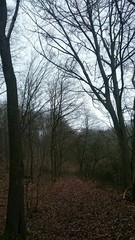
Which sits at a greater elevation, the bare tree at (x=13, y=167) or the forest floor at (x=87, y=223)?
the bare tree at (x=13, y=167)

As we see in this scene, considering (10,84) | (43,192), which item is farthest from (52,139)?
(10,84)

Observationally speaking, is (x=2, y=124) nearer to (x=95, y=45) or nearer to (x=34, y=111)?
(x=34, y=111)

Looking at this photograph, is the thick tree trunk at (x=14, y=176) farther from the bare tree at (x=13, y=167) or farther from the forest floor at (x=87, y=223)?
the forest floor at (x=87, y=223)

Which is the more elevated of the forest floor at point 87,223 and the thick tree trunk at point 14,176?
the thick tree trunk at point 14,176

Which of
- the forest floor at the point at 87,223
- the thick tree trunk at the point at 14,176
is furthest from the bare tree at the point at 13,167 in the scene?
the forest floor at the point at 87,223

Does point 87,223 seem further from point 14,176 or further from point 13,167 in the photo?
point 13,167

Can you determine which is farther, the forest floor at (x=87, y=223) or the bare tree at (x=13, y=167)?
the bare tree at (x=13, y=167)

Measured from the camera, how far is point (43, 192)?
19.9m

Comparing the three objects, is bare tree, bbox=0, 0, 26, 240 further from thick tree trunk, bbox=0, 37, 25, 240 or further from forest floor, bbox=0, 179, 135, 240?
forest floor, bbox=0, 179, 135, 240

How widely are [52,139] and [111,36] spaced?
17.4 meters

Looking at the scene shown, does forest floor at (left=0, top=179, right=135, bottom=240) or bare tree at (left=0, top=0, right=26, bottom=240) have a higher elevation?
bare tree at (left=0, top=0, right=26, bottom=240)

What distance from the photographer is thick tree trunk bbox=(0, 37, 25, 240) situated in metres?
8.12

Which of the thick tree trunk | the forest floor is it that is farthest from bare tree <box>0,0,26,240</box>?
the forest floor

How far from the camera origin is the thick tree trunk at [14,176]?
812 centimetres
